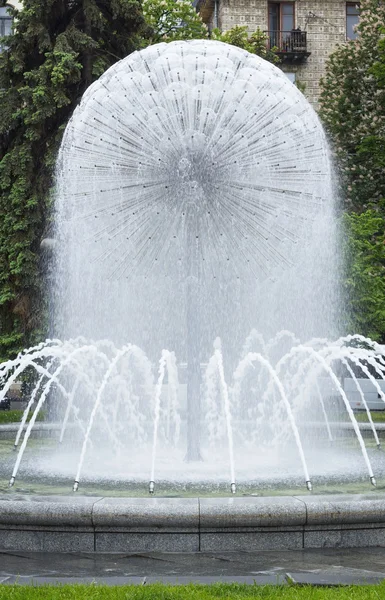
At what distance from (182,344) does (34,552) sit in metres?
14.7

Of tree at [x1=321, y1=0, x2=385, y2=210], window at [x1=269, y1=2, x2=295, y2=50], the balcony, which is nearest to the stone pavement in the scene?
tree at [x1=321, y1=0, x2=385, y2=210]

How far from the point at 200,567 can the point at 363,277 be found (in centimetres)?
2337

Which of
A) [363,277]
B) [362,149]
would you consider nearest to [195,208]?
[363,277]

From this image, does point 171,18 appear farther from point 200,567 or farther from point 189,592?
point 189,592

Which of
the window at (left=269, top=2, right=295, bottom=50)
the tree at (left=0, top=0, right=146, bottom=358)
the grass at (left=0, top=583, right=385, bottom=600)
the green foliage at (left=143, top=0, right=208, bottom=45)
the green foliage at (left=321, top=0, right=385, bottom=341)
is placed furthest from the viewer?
the window at (left=269, top=2, right=295, bottom=50)

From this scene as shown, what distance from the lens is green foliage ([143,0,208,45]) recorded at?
104ft

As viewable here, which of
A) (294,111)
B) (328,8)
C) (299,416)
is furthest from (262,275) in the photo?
(328,8)

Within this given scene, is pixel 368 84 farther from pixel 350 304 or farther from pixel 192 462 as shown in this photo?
pixel 192 462

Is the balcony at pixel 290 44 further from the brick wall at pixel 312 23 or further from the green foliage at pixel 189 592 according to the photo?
the green foliage at pixel 189 592

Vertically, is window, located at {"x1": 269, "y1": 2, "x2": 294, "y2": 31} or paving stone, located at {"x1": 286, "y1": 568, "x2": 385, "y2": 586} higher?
window, located at {"x1": 269, "y1": 2, "x2": 294, "y2": 31}

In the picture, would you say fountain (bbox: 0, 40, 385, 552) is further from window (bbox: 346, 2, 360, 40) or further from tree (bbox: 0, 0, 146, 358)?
window (bbox: 346, 2, 360, 40)

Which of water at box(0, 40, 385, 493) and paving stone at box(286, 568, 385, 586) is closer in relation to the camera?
paving stone at box(286, 568, 385, 586)

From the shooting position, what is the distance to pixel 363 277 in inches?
1156

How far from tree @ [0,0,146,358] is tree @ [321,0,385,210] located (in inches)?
410
